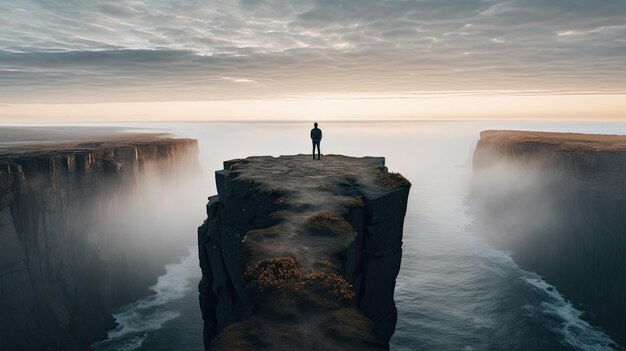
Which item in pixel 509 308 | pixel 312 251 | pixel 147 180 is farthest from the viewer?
pixel 147 180

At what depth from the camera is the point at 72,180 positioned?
77.9m

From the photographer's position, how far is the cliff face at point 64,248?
6334 centimetres

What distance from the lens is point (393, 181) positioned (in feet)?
116

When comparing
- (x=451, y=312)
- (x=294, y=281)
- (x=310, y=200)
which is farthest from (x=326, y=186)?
(x=451, y=312)

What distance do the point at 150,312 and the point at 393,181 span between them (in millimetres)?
60530

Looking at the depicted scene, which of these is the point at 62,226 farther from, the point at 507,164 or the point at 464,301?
the point at 507,164

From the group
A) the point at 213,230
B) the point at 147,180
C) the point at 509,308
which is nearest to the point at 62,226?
the point at 147,180

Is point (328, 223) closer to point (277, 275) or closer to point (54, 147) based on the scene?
point (277, 275)

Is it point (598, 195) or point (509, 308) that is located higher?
point (598, 195)

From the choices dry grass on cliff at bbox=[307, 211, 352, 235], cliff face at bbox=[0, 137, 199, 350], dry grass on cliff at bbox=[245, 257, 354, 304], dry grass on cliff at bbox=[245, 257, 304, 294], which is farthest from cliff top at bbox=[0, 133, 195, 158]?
dry grass on cliff at bbox=[245, 257, 354, 304]

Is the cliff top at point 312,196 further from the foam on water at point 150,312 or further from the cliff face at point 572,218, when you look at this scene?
the cliff face at point 572,218

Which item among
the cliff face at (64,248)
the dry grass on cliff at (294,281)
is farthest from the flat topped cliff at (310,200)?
the cliff face at (64,248)

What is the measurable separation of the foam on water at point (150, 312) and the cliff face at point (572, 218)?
73.6 m

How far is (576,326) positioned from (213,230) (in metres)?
64.7
